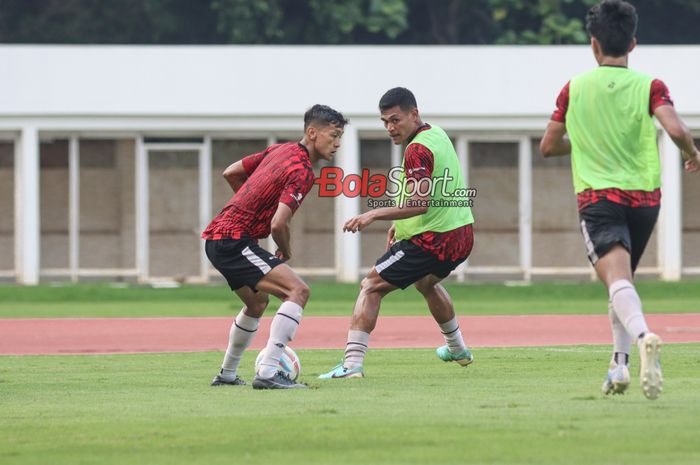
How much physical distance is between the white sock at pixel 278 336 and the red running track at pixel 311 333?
5454mm

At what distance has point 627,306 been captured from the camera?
8.13 meters

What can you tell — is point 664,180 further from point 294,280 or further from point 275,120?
point 294,280

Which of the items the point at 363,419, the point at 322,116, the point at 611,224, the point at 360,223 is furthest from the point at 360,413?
the point at 322,116

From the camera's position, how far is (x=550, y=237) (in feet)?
98.2

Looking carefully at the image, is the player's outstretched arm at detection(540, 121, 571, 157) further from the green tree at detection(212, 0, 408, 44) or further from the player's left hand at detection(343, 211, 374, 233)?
the green tree at detection(212, 0, 408, 44)

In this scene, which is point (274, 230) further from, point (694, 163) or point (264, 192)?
point (694, 163)

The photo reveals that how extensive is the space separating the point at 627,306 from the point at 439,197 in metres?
3.10

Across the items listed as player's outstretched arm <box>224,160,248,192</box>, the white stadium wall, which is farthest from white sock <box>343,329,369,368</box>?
the white stadium wall

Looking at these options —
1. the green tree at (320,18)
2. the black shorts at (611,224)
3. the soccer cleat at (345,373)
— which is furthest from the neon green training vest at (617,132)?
the green tree at (320,18)

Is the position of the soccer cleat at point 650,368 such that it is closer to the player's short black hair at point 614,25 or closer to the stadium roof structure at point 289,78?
the player's short black hair at point 614,25

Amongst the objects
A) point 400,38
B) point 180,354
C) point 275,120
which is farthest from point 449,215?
point 400,38

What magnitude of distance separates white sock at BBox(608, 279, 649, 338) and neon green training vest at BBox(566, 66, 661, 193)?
0.55 m

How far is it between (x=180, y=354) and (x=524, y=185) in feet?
52.9

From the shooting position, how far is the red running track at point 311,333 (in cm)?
1591
